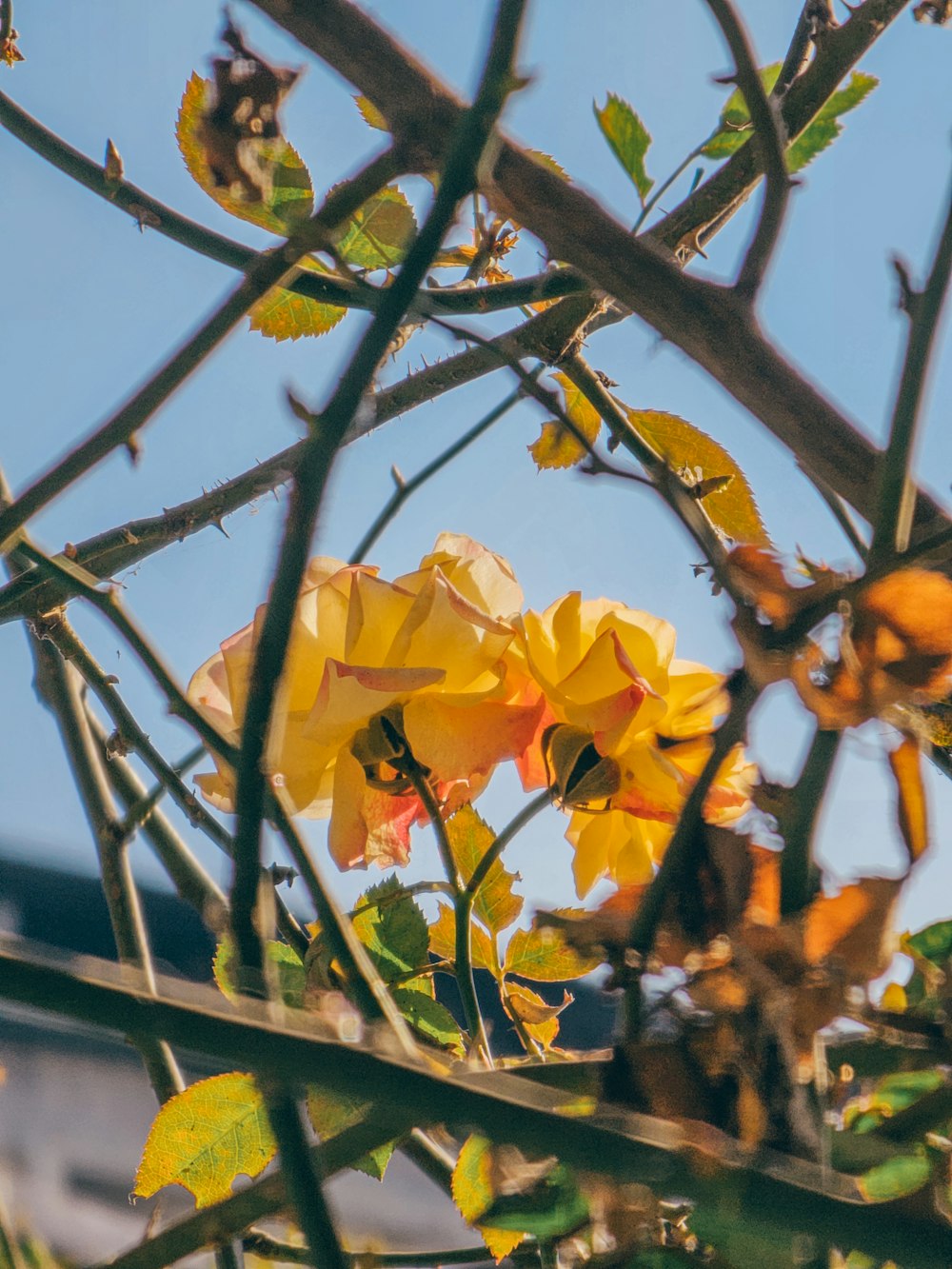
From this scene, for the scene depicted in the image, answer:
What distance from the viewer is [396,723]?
0.40 metres

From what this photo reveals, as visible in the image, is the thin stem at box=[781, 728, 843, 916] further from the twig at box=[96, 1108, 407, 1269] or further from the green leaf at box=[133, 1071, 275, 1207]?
the green leaf at box=[133, 1071, 275, 1207]

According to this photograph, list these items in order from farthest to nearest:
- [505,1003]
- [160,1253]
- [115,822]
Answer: [115,822]
[505,1003]
[160,1253]

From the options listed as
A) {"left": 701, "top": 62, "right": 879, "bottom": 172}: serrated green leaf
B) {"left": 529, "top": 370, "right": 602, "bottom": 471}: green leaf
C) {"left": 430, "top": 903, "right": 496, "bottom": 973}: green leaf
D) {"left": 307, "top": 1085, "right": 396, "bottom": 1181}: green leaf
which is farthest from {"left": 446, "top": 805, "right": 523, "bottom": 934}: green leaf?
{"left": 701, "top": 62, "right": 879, "bottom": 172}: serrated green leaf

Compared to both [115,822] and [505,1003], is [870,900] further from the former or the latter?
[115,822]

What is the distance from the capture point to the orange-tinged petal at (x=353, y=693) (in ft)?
1.18

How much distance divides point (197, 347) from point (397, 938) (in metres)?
0.26

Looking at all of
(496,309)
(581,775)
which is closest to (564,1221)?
(581,775)

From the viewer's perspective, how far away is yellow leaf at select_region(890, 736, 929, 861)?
0.20 meters

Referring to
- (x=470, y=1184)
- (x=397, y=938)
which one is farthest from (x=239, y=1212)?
(x=397, y=938)

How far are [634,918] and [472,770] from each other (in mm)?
174

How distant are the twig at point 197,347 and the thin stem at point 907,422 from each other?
154 mm

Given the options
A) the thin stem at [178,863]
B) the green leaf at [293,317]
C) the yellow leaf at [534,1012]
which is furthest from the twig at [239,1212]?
the green leaf at [293,317]

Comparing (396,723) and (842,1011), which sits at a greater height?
(396,723)

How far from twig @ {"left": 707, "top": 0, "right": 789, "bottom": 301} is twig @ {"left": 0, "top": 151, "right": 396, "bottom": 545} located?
123mm
